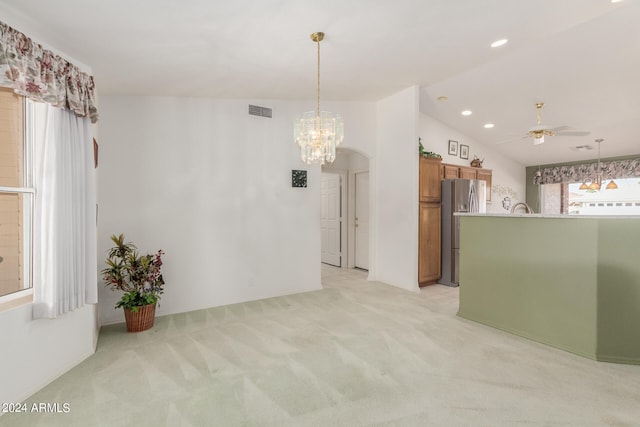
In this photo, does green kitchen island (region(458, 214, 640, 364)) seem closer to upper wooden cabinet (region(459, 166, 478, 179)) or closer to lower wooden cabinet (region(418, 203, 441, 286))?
lower wooden cabinet (region(418, 203, 441, 286))

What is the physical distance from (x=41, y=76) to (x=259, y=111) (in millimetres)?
2415

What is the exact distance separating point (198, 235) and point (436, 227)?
379 centimetres

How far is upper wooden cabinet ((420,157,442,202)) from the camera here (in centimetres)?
491

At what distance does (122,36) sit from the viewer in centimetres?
232

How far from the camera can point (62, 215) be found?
89.4 inches

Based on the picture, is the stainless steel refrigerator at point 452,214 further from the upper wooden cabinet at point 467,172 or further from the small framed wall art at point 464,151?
the small framed wall art at point 464,151

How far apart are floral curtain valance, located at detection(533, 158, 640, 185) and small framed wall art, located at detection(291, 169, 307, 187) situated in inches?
259

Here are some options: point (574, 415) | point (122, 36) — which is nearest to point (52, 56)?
point (122, 36)

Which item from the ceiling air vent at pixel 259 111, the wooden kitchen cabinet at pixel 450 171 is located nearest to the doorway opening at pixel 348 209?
the wooden kitchen cabinet at pixel 450 171

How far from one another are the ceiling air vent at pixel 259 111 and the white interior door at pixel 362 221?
2.53 m

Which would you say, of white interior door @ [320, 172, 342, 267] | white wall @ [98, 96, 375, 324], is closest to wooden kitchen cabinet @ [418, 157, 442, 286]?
white wall @ [98, 96, 375, 324]

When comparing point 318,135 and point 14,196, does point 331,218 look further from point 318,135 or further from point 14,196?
point 14,196

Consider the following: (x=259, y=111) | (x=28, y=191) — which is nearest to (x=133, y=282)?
(x=28, y=191)

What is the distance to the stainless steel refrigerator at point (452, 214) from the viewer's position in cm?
497
